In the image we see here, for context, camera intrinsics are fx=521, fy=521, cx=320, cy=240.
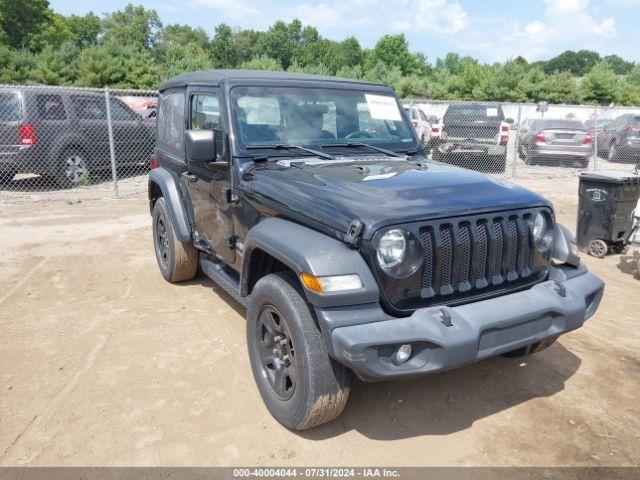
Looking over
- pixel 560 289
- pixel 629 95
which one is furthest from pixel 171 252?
pixel 629 95

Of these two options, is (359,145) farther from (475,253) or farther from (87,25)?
(87,25)

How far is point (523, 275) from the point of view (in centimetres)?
300

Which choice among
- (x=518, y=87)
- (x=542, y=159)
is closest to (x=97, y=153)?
(x=542, y=159)

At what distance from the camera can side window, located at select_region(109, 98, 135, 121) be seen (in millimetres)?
10883

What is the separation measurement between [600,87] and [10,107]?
1579 inches

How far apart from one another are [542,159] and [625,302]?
1015cm

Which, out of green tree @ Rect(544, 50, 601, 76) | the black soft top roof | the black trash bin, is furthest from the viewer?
green tree @ Rect(544, 50, 601, 76)

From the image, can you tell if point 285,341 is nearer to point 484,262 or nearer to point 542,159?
point 484,262

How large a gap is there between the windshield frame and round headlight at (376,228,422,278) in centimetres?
139

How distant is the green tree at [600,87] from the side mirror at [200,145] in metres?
41.9

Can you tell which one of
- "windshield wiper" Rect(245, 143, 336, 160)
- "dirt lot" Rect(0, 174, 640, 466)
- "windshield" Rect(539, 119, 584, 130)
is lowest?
"dirt lot" Rect(0, 174, 640, 466)

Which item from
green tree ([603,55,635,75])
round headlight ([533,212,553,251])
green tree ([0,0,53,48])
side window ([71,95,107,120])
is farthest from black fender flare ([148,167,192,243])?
green tree ([603,55,635,75])

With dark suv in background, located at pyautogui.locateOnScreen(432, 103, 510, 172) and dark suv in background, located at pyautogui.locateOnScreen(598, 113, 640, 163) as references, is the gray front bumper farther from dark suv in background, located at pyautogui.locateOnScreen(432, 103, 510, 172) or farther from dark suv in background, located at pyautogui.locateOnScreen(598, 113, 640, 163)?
dark suv in background, located at pyautogui.locateOnScreen(598, 113, 640, 163)

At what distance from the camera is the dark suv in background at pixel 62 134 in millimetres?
9211
